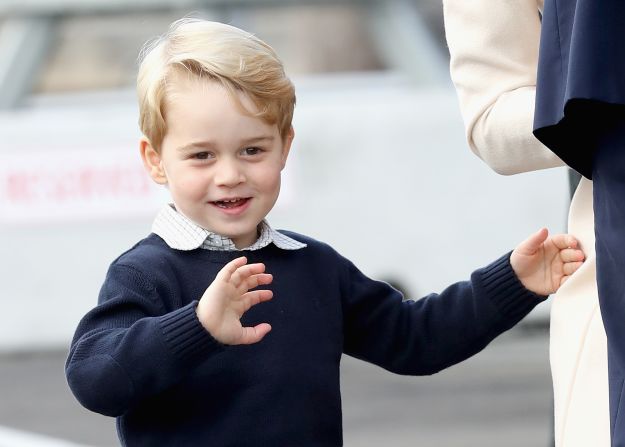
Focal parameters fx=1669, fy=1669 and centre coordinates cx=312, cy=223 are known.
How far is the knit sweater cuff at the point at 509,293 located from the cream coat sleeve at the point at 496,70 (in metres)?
0.43

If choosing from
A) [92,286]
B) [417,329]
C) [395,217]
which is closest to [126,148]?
[92,286]

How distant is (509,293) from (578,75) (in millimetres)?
963

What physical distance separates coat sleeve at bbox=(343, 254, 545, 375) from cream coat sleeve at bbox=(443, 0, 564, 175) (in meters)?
0.46

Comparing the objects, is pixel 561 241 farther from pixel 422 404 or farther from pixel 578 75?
pixel 422 404

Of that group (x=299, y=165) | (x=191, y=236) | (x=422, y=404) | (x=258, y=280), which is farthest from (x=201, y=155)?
(x=299, y=165)

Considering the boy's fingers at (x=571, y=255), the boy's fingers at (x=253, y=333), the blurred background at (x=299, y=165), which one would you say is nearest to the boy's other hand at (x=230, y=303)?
the boy's fingers at (x=253, y=333)

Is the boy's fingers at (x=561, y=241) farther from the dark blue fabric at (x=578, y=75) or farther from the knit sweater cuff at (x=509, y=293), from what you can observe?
the dark blue fabric at (x=578, y=75)

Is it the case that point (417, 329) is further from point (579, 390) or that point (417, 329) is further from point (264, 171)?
point (579, 390)

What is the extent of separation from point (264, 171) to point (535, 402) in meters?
5.08

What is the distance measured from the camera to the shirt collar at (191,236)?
276 cm

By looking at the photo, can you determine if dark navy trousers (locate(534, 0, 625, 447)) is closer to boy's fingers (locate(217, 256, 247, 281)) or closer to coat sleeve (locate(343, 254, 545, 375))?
boy's fingers (locate(217, 256, 247, 281))

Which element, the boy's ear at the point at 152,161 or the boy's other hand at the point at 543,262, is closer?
the boy's other hand at the point at 543,262

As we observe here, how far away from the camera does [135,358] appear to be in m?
2.54

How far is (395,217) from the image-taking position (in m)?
9.64
